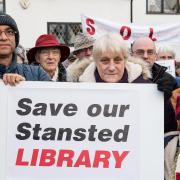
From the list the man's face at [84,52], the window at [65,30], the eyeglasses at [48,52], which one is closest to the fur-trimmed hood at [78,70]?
the eyeglasses at [48,52]

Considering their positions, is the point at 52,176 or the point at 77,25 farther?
the point at 77,25

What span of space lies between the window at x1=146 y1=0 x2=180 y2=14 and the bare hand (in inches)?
799

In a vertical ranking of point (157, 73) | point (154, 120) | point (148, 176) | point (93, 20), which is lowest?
point (148, 176)

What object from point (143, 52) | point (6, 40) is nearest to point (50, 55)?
point (143, 52)

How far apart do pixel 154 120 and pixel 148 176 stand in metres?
0.36

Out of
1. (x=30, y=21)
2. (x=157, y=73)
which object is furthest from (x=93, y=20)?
(x=30, y=21)

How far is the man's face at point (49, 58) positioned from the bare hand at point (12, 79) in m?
1.38

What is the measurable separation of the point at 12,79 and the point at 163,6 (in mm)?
21245

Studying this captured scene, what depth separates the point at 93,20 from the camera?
9125 mm

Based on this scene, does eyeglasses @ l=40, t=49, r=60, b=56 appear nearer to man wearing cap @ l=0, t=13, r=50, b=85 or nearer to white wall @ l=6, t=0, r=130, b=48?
man wearing cap @ l=0, t=13, r=50, b=85

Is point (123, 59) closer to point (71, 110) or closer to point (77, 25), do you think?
point (71, 110)

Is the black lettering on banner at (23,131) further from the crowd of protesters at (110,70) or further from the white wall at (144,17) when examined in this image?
the white wall at (144,17)

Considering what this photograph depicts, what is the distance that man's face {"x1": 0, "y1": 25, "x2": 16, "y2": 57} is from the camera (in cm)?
400

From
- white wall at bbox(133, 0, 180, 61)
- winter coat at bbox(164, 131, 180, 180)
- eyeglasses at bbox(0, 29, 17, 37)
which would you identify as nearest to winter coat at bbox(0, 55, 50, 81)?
eyeglasses at bbox(0, 29, 17, 37)
